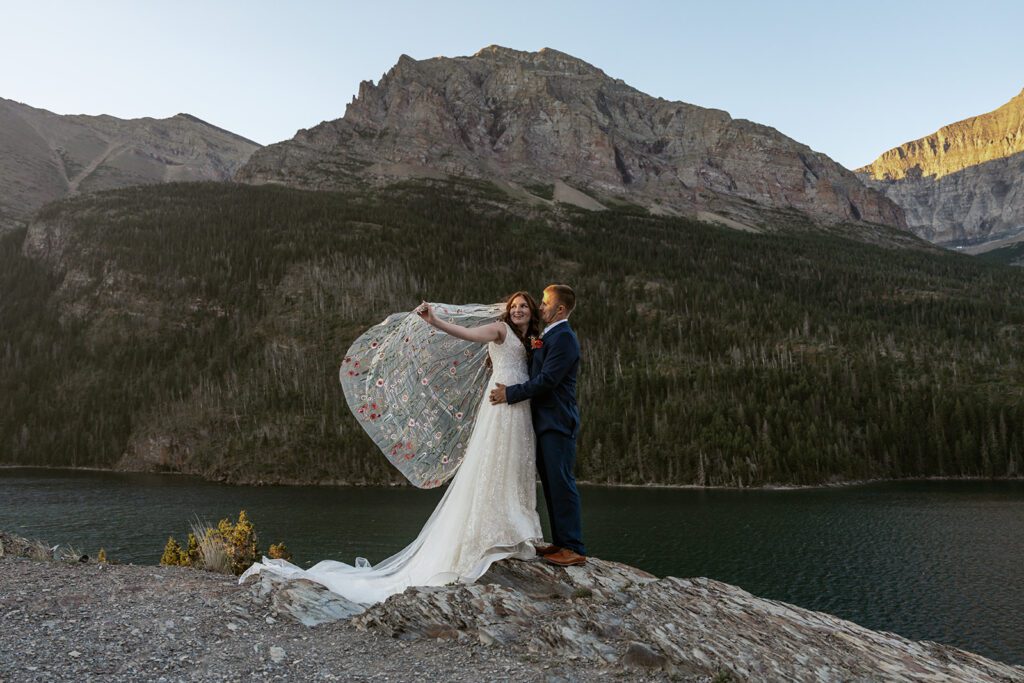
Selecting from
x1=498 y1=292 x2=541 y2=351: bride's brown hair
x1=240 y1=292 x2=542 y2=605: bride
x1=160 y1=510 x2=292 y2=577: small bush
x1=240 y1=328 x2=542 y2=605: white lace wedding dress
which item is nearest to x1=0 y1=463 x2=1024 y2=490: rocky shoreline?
x1=160 y1=510 x2=292 y2=577: small bush

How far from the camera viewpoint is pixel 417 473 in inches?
379

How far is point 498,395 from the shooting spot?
8219mm

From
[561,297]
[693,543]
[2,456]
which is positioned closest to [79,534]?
[693,543]

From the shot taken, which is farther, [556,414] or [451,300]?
[451,300]

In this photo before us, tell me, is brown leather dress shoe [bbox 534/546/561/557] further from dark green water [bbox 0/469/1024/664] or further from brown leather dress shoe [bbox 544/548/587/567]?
dark green water [bbox 0/469/1024/664]

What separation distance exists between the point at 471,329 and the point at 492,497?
85.9 inches

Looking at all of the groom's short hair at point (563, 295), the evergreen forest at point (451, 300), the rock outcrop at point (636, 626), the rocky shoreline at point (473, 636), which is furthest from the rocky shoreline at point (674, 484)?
the groom's short hair at point (563, 295)

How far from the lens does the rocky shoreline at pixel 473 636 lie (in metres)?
6.89

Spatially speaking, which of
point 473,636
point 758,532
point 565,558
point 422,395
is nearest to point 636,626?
point 565,558

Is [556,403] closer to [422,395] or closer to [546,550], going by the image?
[546,550]

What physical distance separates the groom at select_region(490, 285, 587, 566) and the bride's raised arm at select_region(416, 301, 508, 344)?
54cm

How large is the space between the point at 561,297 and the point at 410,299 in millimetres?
173156

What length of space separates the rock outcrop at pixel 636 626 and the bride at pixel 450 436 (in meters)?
0.44

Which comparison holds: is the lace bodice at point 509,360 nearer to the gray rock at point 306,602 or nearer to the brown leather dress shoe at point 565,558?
the brown leather dress shoe at point 565,558
